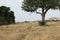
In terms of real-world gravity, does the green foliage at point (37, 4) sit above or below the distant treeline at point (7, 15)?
above

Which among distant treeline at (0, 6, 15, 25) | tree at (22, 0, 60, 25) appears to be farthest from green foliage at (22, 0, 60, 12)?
distant treeline at (0, 6, 15, 25)

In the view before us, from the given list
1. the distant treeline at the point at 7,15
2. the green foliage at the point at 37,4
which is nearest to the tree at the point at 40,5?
the green foliage at the point at 37,4

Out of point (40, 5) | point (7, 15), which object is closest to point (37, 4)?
point (40, 5)

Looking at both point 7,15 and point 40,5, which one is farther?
point 7,15

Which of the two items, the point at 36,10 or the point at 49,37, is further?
the point at 36,10

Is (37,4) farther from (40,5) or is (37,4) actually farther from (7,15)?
(7,15)

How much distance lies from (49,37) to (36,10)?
3497 centimetres

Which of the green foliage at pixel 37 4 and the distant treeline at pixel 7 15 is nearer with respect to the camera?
the green foliage at pixel 37 4

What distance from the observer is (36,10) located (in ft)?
164

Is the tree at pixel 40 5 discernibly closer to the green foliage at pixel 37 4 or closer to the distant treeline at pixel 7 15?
the green foliage at pixel 37 4

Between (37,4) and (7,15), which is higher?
(37,4)

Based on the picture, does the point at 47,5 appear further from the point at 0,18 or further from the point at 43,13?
the point at 0,18

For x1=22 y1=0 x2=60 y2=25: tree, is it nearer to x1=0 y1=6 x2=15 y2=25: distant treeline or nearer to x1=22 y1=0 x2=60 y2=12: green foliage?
x1=22 y1=0 x2=60 y2=12: green foliage

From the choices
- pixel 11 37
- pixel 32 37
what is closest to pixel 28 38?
pixel 32 37
